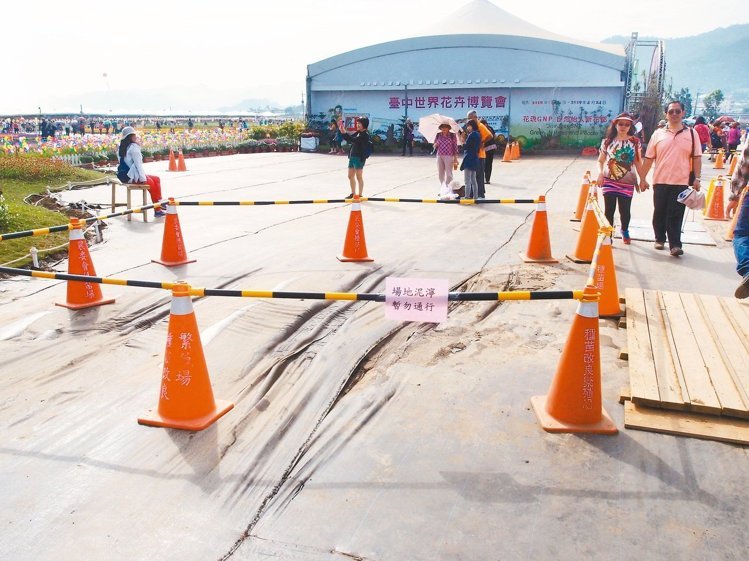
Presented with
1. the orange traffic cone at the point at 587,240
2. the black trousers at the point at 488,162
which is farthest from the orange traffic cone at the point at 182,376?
the black trousers at the point at 488,162

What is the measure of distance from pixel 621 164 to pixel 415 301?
578 cm

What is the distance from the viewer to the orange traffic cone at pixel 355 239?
7.82 metres

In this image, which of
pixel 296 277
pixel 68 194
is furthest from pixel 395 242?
pixel 68 194

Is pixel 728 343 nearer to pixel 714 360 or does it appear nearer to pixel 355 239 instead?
pixel 714 360

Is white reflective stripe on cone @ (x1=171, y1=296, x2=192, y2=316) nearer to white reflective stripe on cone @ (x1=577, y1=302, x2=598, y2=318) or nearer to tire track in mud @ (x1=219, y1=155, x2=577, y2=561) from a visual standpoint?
tire track in mud @ (x1=219, y1=155, x2=577, y2=561)

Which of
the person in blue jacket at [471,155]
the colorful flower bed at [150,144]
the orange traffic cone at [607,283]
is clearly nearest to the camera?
the orange traffic cone at [607,283]

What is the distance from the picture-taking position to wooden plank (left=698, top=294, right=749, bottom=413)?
4172 millimetres

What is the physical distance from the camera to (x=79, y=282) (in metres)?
6.11

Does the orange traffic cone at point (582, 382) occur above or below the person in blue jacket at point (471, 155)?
below

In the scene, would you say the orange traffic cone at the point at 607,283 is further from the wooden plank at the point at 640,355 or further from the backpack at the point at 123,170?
the backpack at the point at 123,170

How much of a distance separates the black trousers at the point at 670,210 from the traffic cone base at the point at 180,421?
690 cm

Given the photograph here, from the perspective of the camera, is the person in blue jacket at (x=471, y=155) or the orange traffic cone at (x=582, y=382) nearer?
the orange traffic cone at (x=582, y=382)

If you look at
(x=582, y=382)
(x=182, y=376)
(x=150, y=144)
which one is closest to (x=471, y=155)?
(x=582, y=382)

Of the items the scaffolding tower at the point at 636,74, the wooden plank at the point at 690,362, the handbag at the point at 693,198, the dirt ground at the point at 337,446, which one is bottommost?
the dirt ground at the point at 337,446
